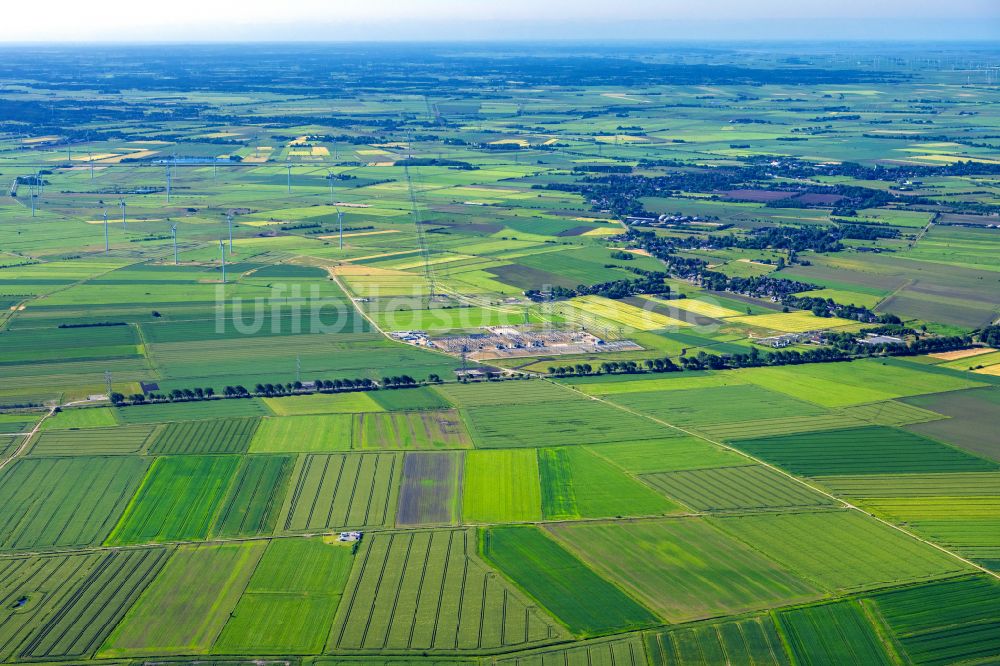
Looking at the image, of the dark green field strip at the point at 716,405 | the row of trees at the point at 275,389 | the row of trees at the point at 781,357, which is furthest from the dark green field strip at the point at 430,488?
the row of trees at the point at 781,357

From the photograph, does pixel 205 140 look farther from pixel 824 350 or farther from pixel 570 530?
pixel 570 530

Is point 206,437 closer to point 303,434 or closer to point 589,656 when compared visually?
point 303,434

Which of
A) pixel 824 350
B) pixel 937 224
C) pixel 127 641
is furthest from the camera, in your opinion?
pixel 937 224

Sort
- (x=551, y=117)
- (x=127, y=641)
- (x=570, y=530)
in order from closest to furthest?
(x=127, y=641) < (x=570, y=530) < (x=551, y=117)

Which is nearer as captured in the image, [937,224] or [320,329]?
[320,329]

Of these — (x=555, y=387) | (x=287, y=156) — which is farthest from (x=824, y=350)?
(x=287, y=156)

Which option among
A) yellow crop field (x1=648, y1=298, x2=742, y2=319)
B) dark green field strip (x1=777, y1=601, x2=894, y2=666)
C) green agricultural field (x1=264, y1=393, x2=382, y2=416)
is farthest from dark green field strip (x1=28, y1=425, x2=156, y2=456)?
yellow crop field (x1=648, y1=298, x2=742, y2=319)
